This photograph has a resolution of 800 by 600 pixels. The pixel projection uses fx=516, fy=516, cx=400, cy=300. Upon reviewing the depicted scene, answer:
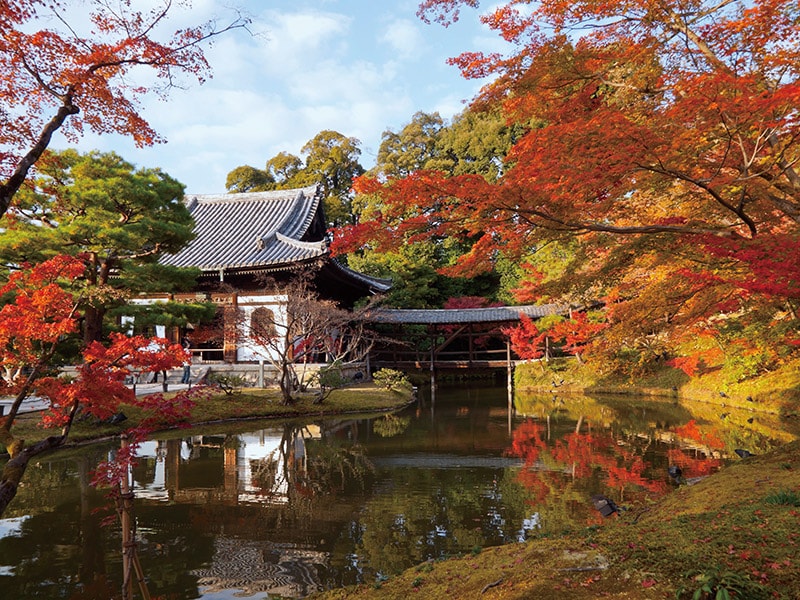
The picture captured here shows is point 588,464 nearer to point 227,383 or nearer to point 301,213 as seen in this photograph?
point 227,383

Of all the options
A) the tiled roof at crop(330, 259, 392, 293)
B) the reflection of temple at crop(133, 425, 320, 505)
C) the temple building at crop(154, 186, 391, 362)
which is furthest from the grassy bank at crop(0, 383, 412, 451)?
the tiled roof at crop(330, 259, 392, 293)

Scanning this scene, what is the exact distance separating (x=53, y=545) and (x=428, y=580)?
431cm

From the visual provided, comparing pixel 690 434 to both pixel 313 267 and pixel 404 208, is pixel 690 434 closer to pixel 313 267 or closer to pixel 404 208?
pixel 404 208

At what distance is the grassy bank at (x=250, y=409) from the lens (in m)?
11.0

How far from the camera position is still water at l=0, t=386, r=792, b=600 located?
5039mm

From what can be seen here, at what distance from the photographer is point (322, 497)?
24.2 feet

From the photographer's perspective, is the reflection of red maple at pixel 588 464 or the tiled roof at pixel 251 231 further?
the tiled roof at pixel 251 231

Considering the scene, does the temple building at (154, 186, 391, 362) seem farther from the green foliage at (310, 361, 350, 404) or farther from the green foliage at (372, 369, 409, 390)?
the green foliage at (372, 369, 409, 390)

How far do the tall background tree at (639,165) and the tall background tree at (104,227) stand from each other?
254 inches

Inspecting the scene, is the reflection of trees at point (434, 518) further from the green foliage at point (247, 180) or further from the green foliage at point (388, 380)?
the green foliage at point (247, 180)

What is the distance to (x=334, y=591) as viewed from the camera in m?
4.35

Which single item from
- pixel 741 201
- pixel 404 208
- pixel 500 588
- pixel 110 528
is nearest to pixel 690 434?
pixel 741 201

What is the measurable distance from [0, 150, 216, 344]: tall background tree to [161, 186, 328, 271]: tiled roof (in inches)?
248

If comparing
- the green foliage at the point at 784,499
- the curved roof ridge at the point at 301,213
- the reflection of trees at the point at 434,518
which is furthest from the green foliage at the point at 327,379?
the green foliage at the point at 784,499
